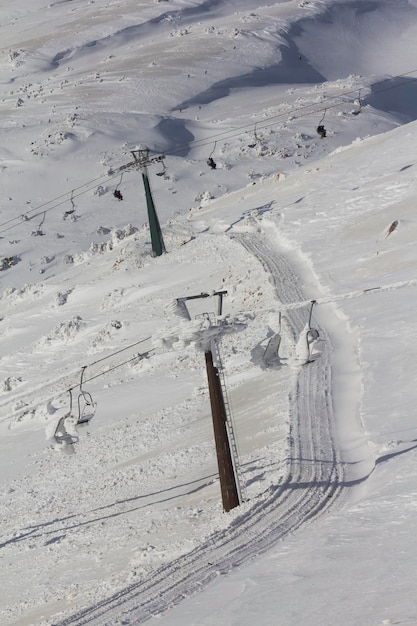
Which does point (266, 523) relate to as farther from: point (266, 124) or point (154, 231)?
point (266, 124)

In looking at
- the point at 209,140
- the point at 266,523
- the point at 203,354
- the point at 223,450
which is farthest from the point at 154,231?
the point at 209,140

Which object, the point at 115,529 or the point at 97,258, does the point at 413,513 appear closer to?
the point at 115,529

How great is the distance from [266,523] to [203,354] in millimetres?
19678

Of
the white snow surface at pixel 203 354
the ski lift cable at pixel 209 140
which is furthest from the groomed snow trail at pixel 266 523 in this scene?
the ski lift cable at pixel 209 140

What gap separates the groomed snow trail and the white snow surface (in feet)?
0.22

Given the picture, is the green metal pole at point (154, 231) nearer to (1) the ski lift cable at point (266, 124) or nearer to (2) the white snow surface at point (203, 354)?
(2) the white snow surface at point (203, 354)

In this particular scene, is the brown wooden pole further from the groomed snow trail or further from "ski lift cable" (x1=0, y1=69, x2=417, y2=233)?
"ski lift cable" (x1=0, y1=69, x2=417, y2=233)

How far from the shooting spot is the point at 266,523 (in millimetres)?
22953

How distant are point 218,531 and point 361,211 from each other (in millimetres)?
32829

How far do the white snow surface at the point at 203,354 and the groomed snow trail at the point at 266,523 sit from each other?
7 cm

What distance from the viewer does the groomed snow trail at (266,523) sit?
20406 mm

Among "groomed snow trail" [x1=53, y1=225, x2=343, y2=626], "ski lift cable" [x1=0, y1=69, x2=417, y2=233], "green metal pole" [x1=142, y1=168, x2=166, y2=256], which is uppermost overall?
"ski lift cable" [x1=0, y1=69, x2=417, y2=233]

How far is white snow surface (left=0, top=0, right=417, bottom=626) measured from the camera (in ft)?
68.2

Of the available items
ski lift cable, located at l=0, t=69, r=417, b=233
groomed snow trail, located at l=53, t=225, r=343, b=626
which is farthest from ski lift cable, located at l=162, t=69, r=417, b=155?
groomed snow trail, located at l=53, t=225, r=343, b=626
